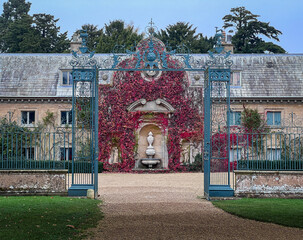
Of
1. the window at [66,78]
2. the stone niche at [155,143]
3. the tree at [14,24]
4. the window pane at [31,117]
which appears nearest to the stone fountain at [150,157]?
the stone niche at [155,143]

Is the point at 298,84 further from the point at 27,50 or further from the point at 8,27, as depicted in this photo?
the point at 8,27

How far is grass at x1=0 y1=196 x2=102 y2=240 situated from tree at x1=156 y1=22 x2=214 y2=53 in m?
31.3

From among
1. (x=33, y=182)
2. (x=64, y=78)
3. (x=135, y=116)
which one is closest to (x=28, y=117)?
(x=64, y=78)

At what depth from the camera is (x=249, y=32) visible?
41.9 metres

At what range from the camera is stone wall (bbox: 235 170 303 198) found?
12906 millimetres

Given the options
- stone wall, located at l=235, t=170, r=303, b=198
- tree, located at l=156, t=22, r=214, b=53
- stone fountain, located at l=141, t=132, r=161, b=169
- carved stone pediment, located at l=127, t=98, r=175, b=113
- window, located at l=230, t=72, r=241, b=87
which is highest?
tree, located at l=156, t=22, r=214, b=53

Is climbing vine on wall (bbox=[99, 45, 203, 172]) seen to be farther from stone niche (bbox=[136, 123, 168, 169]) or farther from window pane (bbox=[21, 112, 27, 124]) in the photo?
window pane (bbox=[21, 112, 27, 124])

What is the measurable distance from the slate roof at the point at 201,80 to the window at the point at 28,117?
1063mm

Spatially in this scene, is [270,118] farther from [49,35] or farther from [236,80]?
[49,35]

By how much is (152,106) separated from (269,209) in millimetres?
16354

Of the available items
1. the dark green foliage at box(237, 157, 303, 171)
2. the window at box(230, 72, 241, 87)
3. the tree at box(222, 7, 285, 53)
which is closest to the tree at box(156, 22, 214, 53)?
the tree at box(222, 7, 285, 53)

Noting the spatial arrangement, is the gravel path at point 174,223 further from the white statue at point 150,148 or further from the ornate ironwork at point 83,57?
the white statue at point 150,148

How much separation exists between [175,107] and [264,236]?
1916 cm

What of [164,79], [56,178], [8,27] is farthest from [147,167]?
[8,27]
